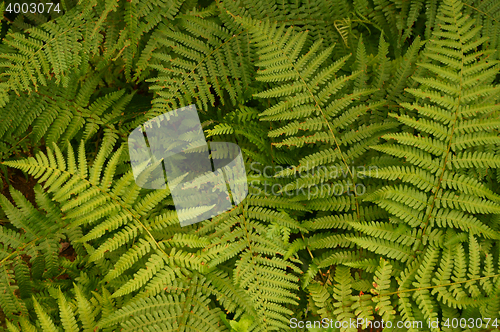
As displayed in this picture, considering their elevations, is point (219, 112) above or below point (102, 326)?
above

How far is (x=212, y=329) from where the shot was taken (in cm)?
213

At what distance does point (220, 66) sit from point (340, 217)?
141 cm

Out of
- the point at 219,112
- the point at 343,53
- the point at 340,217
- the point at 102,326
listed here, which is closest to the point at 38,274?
the point at 102,326

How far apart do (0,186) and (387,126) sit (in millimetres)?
3225

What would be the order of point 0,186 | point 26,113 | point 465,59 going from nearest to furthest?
point 465,59 < point 26,113 < point 0,186

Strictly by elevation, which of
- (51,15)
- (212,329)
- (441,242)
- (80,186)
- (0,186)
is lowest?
(212,329)

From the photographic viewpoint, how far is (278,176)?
2164 mm

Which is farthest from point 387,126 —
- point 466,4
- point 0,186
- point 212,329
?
point 0,186

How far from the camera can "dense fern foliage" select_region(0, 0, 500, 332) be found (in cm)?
205

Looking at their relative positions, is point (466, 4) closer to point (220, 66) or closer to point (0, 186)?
point (220, 66)

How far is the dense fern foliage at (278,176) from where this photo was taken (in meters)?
2.05

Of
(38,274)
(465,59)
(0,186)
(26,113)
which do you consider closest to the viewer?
(465,59)

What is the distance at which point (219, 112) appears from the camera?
2.62 meters

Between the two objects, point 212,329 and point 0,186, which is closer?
point 212,329
